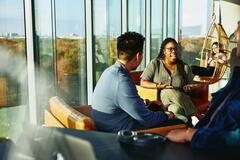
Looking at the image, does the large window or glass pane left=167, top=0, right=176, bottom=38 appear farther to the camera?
glass pane left=167, top=0, right=176, bottom=38

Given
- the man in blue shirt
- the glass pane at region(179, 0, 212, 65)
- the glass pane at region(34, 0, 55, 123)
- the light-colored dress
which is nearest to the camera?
the man in blue shirt

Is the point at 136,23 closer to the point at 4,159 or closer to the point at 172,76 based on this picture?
the point at 172,76

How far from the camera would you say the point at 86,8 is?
17.5 feet

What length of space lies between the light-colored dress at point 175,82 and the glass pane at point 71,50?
1420 mm

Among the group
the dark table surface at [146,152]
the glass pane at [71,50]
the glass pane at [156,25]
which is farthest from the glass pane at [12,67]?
the dark table surface at [146,152]

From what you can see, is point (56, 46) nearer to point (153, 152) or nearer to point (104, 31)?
point (104, 31)

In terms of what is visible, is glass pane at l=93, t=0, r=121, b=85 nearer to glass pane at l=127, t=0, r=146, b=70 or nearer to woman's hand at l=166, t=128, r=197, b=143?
glass pane at l=127, t=0, r=146, b=70

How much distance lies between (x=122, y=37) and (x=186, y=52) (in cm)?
418

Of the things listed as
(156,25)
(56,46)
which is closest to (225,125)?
(56,46)

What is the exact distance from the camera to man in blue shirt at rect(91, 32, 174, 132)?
8.13 ft

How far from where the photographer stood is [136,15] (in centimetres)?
623

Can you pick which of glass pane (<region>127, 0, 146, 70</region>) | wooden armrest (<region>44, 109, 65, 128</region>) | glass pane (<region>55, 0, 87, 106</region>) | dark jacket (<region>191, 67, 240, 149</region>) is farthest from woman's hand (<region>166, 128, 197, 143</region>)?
glass pane (<region>127, 0, 146, 70</region>)

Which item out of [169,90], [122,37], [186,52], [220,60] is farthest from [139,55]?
[186,52]

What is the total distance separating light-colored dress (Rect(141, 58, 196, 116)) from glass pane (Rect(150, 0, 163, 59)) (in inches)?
91.6
